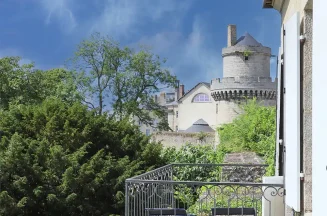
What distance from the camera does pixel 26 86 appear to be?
127 ft

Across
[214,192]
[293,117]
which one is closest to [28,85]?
[214,192]

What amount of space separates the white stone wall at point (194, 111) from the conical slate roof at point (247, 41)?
7967 millimetres

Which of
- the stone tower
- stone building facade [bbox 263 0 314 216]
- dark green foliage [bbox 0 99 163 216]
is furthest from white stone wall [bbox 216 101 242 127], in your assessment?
stone building facade [bbox 263 0 314 216]

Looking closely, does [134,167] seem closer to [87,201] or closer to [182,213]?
[87,201]

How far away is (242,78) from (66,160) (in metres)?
34.2

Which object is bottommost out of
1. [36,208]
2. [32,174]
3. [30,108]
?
[36,208]

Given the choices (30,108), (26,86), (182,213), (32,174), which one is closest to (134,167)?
(32,174)

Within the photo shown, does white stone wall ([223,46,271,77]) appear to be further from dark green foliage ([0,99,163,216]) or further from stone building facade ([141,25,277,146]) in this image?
dark green foliage ([0,99,163,216])

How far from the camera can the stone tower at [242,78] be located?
50.8 m

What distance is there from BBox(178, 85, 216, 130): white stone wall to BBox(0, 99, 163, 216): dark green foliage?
121 feet

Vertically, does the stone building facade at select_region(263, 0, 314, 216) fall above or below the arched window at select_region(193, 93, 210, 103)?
below
